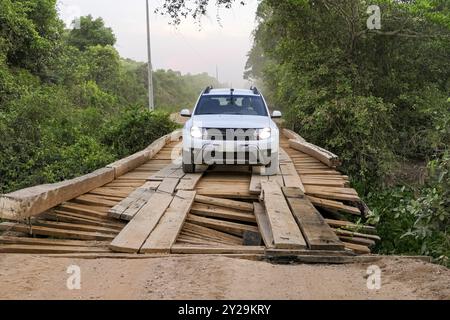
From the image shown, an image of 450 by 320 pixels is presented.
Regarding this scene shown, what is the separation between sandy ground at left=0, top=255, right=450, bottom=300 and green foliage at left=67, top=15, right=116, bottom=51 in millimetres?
31607

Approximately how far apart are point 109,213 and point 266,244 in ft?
7.58

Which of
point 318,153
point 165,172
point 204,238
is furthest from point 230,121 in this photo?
point 204,238

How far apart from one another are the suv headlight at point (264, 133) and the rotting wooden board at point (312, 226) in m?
1.86

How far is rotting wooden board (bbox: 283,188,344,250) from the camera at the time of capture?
4.83 meters

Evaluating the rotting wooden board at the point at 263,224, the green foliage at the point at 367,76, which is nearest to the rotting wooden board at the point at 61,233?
the rotting wooden board at the point at 263,224

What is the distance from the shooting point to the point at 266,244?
5105 millimetres

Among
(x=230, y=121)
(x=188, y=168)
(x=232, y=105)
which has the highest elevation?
(x=232, y=105)

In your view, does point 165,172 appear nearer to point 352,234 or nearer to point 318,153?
point 318,153

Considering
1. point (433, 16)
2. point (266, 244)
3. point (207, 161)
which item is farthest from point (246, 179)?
point (433, 16)

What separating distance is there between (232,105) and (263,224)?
15.0 feet

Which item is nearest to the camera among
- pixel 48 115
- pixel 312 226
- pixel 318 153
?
pixel 312 226

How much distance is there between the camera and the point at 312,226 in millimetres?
5504
